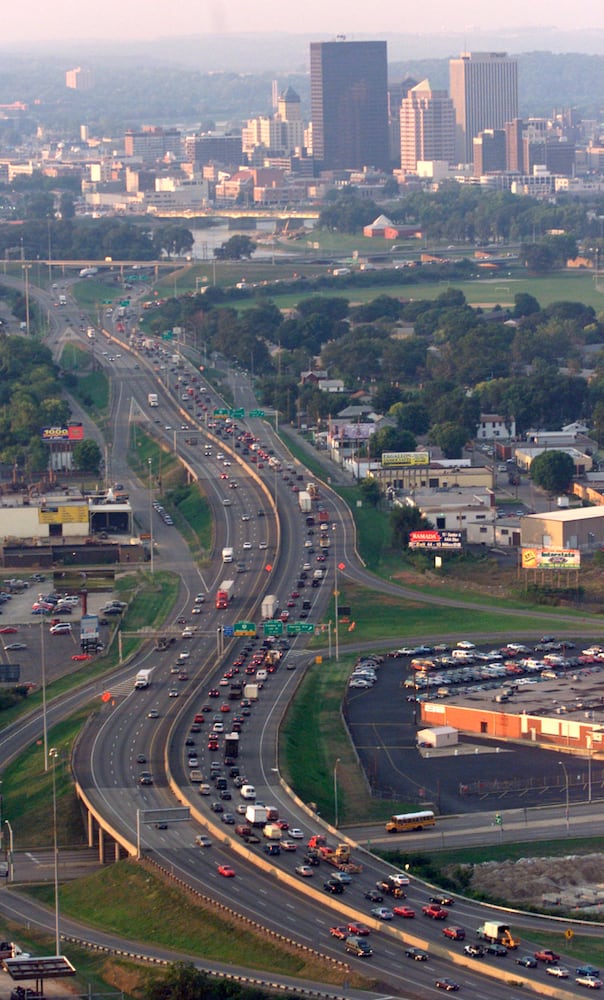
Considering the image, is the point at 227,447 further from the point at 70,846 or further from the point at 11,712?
the point at 70,846

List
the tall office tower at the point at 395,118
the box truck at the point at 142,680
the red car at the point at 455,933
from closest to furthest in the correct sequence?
1. the red car at the point at 455,933
2. the box truck at the point at 142,680
3. the tall office tower at the point at 395,118

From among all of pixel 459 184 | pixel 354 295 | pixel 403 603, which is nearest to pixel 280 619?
pixel 403 603

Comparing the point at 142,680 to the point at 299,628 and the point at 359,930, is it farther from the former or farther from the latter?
the point at 359,930

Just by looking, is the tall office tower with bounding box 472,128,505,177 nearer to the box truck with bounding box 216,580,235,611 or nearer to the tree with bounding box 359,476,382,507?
the tree with bounding box 359,476,382,507

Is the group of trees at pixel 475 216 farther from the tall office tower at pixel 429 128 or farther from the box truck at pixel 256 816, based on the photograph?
the box truck at pixel 256 816

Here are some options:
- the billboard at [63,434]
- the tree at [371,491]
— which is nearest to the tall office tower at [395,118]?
the billboard at [63,434]

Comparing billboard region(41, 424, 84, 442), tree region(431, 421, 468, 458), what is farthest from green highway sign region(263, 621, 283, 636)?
billboard region(41, 424, 84, 442)

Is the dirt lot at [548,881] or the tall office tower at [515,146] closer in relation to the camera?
the dirt lot at [548,881]
